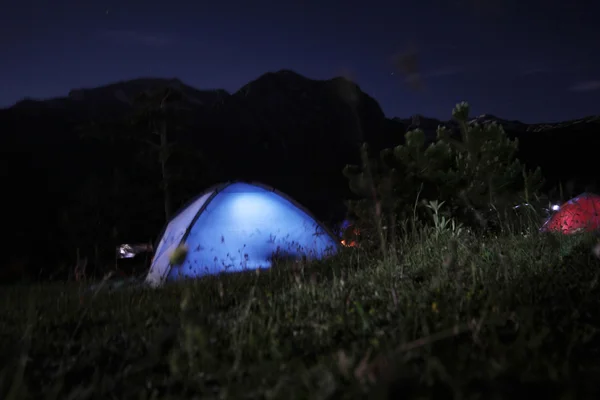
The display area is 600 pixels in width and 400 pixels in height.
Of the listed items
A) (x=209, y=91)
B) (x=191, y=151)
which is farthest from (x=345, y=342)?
(x=209, y=91)

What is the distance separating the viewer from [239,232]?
31.3 feet

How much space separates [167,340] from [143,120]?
805 inches

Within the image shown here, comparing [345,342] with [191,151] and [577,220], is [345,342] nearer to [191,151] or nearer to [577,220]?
[577,220]

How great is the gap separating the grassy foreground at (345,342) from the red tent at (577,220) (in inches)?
79.1

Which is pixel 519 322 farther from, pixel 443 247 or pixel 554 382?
pixel 443 247

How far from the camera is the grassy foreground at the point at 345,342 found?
222 centimetres

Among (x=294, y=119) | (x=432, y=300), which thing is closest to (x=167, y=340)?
(x=432, y=300)

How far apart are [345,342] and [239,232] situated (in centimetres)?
657

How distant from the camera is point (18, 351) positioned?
312 centimetres

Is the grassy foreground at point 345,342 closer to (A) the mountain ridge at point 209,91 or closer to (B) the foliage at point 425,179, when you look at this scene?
(B) the foliage at point 425,179

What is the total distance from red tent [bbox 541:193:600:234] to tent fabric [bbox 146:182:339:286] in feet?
13.1

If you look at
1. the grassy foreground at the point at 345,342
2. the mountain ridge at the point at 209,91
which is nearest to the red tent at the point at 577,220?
the grassy foreground at the point at 345,342

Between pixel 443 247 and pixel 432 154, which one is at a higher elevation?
pixel 432 154

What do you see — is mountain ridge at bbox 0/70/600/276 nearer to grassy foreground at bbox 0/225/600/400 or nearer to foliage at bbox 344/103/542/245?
foliage at bbox 344/103/542/245
